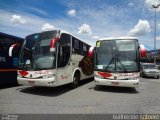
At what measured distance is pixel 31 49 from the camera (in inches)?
329

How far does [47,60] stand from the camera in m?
7.85

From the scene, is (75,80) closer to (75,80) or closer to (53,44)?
(75,80)

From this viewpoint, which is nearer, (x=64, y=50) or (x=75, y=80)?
(x=64, y=50)

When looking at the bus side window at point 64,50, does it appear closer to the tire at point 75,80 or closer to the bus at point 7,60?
the tire at point 75,80

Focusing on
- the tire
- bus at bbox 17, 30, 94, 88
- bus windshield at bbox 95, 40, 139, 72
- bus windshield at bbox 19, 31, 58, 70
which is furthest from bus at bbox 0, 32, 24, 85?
bus windshield at bbox 95, 40, 139, 72

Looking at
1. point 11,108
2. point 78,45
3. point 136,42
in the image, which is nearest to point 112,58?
point 136,42

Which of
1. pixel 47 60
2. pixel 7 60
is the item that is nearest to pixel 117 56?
pixel 47 60

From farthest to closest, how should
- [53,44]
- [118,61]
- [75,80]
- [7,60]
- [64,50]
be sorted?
[75,80]
[7,60]
[118,61]
[64,50]
[53,44]

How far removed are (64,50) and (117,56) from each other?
2.89 m

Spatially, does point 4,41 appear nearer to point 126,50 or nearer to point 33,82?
point 33,82

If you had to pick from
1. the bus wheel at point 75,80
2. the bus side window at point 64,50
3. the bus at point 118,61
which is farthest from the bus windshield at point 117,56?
the bus side window at point 64,50

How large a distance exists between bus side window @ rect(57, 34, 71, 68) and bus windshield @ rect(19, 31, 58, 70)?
397mm

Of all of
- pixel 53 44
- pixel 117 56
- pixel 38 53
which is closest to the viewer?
pixel 53 44

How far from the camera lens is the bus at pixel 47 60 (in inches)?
303
